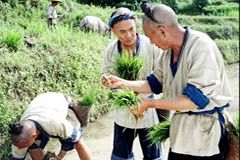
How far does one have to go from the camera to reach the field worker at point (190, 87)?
2.97m

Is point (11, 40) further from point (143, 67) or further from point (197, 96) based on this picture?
point (197, 96)

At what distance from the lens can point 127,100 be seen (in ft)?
12.1

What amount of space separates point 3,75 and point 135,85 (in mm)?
3577

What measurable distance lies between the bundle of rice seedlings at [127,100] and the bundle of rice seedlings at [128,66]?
0.32 m

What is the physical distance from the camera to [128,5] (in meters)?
16.6

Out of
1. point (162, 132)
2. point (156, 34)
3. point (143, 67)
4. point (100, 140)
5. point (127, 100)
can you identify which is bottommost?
point (100, 140)

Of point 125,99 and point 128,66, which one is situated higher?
point 128,66

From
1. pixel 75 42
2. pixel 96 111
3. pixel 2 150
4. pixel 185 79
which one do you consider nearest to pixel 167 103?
pixel 185 79

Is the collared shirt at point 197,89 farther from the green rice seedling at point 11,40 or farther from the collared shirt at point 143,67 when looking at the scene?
the green rice seedling at point 11,40

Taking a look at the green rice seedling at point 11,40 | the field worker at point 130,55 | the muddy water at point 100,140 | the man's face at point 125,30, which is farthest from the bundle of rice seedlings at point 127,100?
the green rice seedling at point 11,40

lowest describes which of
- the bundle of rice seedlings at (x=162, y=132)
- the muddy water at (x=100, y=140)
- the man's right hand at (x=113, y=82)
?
the muddy water at (x=100, y=140)

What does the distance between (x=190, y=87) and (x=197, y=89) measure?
4 centimetres

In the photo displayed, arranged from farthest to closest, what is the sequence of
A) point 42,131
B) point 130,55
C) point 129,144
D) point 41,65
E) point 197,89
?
point 41,65 < point 42,131 < point 129,144 < point 130,55 < point 197,89

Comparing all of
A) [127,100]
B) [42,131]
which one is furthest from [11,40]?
[127,100]
